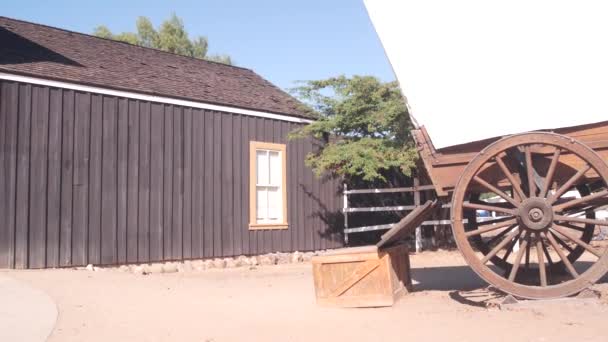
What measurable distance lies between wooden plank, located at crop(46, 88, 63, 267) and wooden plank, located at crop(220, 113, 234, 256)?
3.38 m

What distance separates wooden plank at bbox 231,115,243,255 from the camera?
12.9 meters

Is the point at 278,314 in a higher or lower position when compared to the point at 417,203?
lower

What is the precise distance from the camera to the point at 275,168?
13.9 m

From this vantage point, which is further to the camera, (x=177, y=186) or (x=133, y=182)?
(x=177, y=186)

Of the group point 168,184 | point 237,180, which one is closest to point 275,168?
point 237,180

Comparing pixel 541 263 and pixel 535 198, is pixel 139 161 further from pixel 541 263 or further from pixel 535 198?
pixel 541 263

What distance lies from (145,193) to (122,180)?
52 cm

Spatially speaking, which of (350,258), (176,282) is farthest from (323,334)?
(176,282)

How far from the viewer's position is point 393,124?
46.2ft

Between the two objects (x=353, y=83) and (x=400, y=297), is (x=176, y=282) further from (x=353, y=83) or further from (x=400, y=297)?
(x=353, y=83)

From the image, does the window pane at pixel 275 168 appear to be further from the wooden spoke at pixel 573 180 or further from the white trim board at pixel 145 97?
the wooden spoke at pixel 573 180

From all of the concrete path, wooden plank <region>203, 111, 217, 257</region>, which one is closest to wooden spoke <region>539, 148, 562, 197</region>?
the concrete path

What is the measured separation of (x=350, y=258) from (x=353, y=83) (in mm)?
7888

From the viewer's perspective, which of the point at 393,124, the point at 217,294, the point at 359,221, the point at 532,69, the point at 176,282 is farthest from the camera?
the point at 359,221
